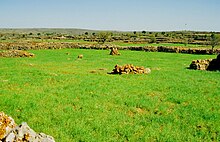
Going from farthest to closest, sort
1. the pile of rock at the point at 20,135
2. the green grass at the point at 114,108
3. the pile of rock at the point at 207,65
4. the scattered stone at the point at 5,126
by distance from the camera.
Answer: the pile of rock at the point at 207,65 → the green grass at the point at 114,108 → the scattered stone at the point at 5,126 → the pile of rock at the point at 20,135

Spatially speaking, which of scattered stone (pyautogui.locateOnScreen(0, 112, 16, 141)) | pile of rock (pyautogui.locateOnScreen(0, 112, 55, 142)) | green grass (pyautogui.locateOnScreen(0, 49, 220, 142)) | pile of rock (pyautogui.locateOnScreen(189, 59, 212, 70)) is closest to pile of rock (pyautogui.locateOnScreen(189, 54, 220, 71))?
pile of rock (pyautogui.locateOnScreen(189, 59, 212, 70))

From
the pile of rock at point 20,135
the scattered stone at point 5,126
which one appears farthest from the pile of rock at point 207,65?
the pile of rock at point 20,135

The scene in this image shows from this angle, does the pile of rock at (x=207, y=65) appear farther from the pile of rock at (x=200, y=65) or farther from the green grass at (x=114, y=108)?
the green grass at (x=114, y=108)

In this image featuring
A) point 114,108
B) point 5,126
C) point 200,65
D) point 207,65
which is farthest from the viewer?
point 207,65

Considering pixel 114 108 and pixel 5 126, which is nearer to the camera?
pixel 5 126

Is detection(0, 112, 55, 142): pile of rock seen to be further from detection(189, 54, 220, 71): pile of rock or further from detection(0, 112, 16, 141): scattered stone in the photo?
detection(189, 54, 220, 71): pile of rock

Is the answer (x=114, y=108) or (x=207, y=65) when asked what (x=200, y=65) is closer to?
(x=207, y=65)

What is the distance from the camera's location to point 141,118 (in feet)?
47.1

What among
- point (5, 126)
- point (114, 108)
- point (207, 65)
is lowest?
point (114, 108)

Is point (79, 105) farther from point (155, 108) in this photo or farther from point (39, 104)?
point (155, 108)

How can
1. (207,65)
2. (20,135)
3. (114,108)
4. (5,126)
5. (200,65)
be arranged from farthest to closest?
(207,65)
(200,65)
(114,108)
(5,126)
(20,135)

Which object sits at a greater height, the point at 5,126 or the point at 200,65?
the point at 5,126

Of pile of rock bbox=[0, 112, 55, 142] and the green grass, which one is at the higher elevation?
pile of rock bbox=[0, 112, 55, 142]

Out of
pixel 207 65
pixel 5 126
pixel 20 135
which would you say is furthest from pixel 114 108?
pixel 207 65
